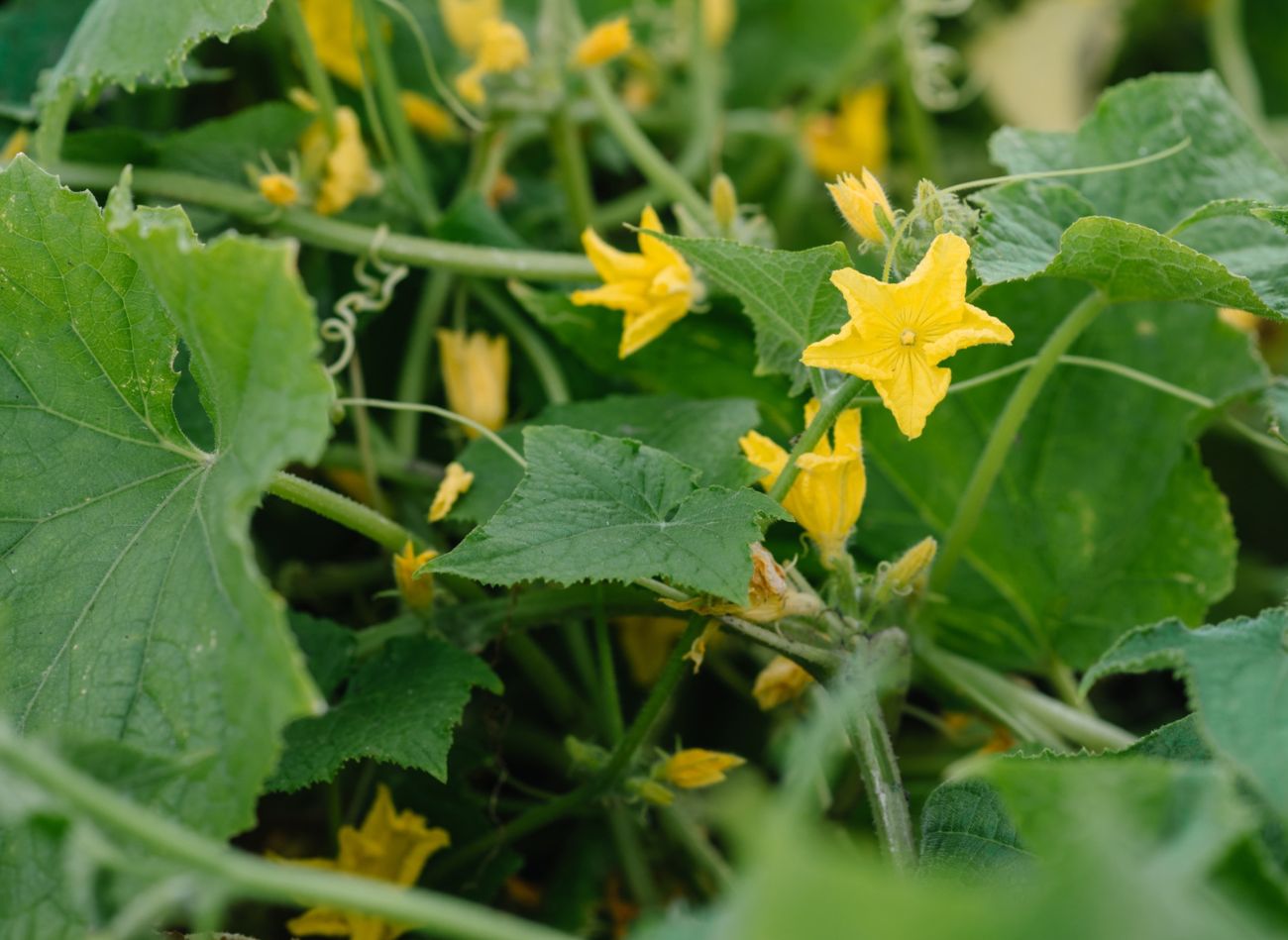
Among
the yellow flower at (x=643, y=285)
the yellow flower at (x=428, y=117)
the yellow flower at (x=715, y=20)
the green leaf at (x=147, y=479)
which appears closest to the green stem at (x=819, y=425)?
the yellow flower at (x=643, y=285)

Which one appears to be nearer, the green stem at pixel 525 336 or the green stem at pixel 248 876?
the green stem at pixel 248 876

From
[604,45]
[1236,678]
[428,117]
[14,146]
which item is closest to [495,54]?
[604,45]

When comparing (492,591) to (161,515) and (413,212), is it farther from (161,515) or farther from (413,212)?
(413,212)

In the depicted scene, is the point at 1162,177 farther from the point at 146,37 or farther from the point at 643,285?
the point at 146,37

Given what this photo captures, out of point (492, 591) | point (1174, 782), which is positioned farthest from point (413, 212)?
point (1174, 782)

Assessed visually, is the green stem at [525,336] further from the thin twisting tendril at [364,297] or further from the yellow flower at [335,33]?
the yellow flower at [335,33]
